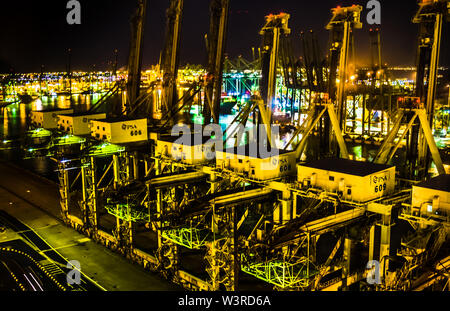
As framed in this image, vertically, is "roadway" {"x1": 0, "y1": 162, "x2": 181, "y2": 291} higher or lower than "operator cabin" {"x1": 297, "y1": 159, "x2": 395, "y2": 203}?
lower

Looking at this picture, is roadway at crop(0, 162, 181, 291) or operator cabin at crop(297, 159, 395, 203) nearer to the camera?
Result: operator cabin at crop(297, 159, 395, 203)

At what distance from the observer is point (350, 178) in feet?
67.1

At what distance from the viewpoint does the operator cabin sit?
2038 cm

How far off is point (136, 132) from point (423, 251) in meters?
23.1

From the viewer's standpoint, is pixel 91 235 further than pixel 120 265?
Yes

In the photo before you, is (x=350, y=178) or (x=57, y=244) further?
(x=57, y=244)

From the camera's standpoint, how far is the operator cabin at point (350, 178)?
802 inches

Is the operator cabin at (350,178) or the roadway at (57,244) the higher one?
the operator cabin at (350,178)

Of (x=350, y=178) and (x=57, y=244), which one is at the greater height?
(x=350, y=178)

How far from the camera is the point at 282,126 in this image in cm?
8156

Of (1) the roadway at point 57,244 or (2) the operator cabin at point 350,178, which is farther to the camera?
(1) the roadway at point 57,244

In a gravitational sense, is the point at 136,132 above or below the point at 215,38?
below

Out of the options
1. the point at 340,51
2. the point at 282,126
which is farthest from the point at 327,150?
the point at 282,126

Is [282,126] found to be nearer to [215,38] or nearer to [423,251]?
[215,38]
